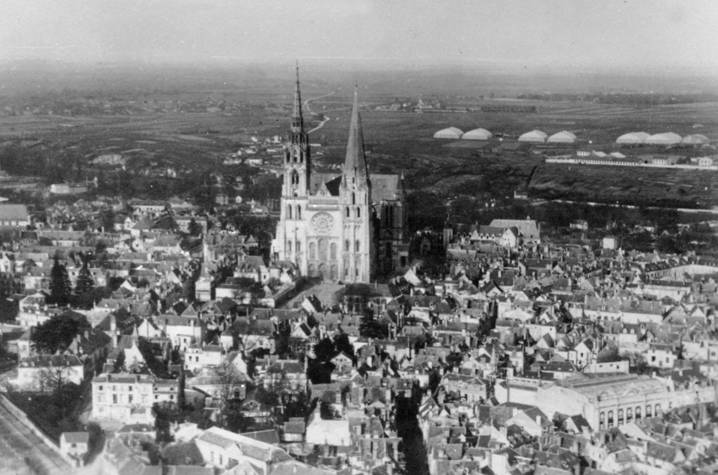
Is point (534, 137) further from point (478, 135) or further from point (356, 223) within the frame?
point (356, 223)

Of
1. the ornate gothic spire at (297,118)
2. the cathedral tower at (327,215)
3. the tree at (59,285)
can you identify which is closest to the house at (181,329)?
the tree at (59,285)

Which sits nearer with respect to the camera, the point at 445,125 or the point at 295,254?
the point at 295,254

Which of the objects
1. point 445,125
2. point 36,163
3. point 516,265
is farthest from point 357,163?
point 445,125

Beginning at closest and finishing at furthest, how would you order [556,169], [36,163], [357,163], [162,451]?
[162,451]
[357,163]
[36,163]
[556,169]

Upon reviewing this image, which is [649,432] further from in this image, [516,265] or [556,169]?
[556,169]

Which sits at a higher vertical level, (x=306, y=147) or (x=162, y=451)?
(x=306, y=147)

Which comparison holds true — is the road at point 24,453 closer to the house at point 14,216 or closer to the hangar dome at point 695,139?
the house at point 14,216
